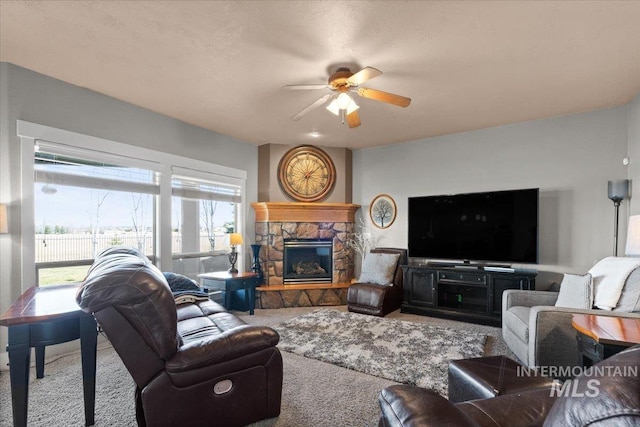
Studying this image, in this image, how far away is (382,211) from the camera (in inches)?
211

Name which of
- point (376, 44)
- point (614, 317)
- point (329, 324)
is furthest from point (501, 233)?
point (376, 44)

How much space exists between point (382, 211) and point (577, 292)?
300 centimetres

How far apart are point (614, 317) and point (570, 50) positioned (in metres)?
2.03

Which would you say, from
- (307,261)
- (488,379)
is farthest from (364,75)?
(307,261)

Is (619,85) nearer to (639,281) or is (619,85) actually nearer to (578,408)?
(639,281)

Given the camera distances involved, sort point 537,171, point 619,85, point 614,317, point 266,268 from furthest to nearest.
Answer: point 266,268 → point 537,171 → point 619,85 → point 614,317

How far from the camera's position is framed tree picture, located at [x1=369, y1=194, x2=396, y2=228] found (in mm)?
5258

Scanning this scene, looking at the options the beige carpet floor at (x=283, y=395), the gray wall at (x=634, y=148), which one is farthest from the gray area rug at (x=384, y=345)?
the gray wall at (x=634, y=148)

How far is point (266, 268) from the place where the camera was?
503cm

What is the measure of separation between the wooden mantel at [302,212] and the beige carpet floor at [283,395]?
2.53 metres

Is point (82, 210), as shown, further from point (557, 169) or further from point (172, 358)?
point (557, 169)

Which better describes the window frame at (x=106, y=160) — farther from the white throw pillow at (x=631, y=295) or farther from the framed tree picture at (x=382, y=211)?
the white throw pillow at (x=631, y=295)

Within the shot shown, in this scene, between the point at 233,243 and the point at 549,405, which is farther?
the point at 233,243

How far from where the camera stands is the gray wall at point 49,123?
2676mm
